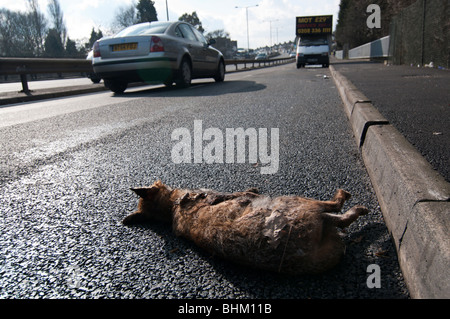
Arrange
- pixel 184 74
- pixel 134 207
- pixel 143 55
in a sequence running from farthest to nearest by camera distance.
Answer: pixel 184 74, pixel 143 55, pixel 134 207

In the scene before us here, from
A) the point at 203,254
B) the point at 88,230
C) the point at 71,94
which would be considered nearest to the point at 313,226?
the point at 203,254

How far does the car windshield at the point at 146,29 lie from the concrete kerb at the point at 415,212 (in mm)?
8414

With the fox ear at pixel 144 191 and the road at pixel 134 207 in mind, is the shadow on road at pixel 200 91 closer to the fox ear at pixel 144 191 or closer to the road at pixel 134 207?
the road at pixel 134 207

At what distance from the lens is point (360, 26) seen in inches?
1567

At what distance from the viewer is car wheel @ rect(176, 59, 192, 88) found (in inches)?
398

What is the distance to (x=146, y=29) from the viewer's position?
9.91 metres

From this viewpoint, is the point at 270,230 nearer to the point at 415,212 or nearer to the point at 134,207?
the point at 415,212

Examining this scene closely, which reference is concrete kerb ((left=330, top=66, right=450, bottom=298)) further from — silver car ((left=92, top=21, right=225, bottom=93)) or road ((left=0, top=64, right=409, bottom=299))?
silver car ((left=92, top=21, right=225, bottom=93))

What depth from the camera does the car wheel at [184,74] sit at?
1012cm

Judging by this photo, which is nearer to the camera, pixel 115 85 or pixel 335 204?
pixel 335 204

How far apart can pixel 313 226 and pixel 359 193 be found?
3.33 feet

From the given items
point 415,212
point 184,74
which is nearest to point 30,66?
point 184,74

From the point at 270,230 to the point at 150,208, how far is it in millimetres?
872

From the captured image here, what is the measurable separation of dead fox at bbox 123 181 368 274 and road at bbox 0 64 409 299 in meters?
0.07
